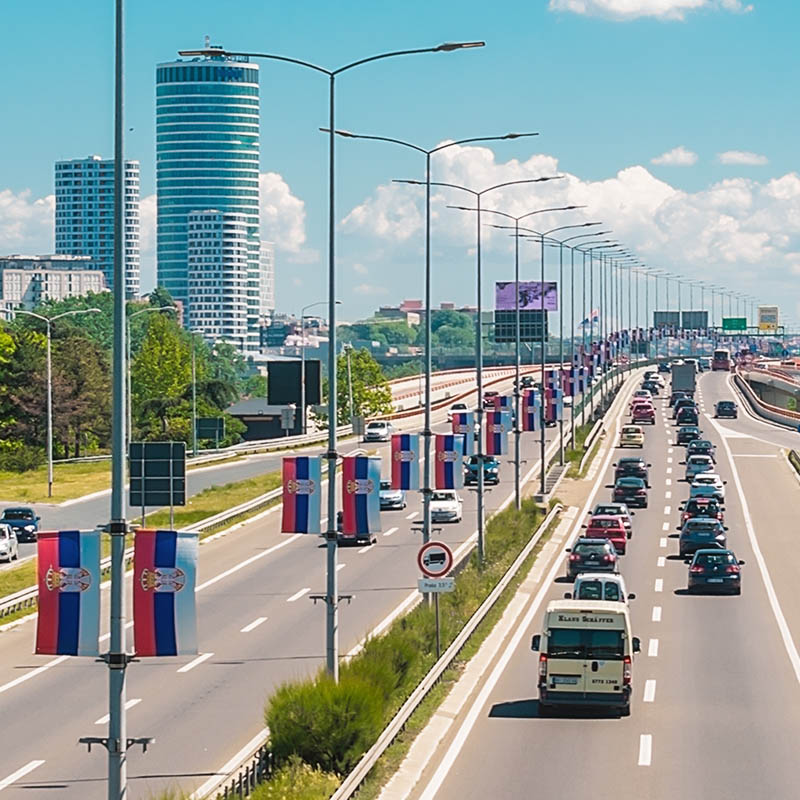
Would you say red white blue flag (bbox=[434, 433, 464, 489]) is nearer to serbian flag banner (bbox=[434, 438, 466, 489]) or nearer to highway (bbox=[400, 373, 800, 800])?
serbian flag banner (bbox=[434, 438, 466, 489])

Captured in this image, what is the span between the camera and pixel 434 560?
32.3 metres

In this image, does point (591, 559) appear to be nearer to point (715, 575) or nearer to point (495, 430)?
point (715, 575)

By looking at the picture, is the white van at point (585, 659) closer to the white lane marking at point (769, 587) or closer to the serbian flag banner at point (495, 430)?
the white lane marking at point (769, 587)

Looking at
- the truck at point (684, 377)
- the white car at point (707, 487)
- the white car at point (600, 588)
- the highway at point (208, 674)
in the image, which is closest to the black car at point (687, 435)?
the white car at point (707, 487)

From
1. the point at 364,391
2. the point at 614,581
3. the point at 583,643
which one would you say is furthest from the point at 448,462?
the point at 364,391

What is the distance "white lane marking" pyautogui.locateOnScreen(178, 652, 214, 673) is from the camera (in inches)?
1448

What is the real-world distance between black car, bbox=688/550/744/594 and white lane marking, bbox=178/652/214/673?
15.9 metres

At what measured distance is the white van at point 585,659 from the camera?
29.7 meters

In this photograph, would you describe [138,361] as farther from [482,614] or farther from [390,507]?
[482,614]

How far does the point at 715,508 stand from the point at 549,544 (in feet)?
27.2

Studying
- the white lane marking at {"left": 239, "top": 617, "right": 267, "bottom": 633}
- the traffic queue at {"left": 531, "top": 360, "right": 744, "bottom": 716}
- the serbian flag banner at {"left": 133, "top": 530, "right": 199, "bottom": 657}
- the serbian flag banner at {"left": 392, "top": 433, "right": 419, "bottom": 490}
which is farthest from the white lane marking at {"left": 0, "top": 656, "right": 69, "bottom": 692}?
the serbian flag banner at {"left": 133, "top": 530, "right": 199, "bottom": 657}

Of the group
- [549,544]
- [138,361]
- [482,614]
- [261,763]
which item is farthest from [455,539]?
[138,361]

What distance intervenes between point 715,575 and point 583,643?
65.4ft

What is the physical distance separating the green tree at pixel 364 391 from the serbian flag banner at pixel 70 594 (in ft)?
378
